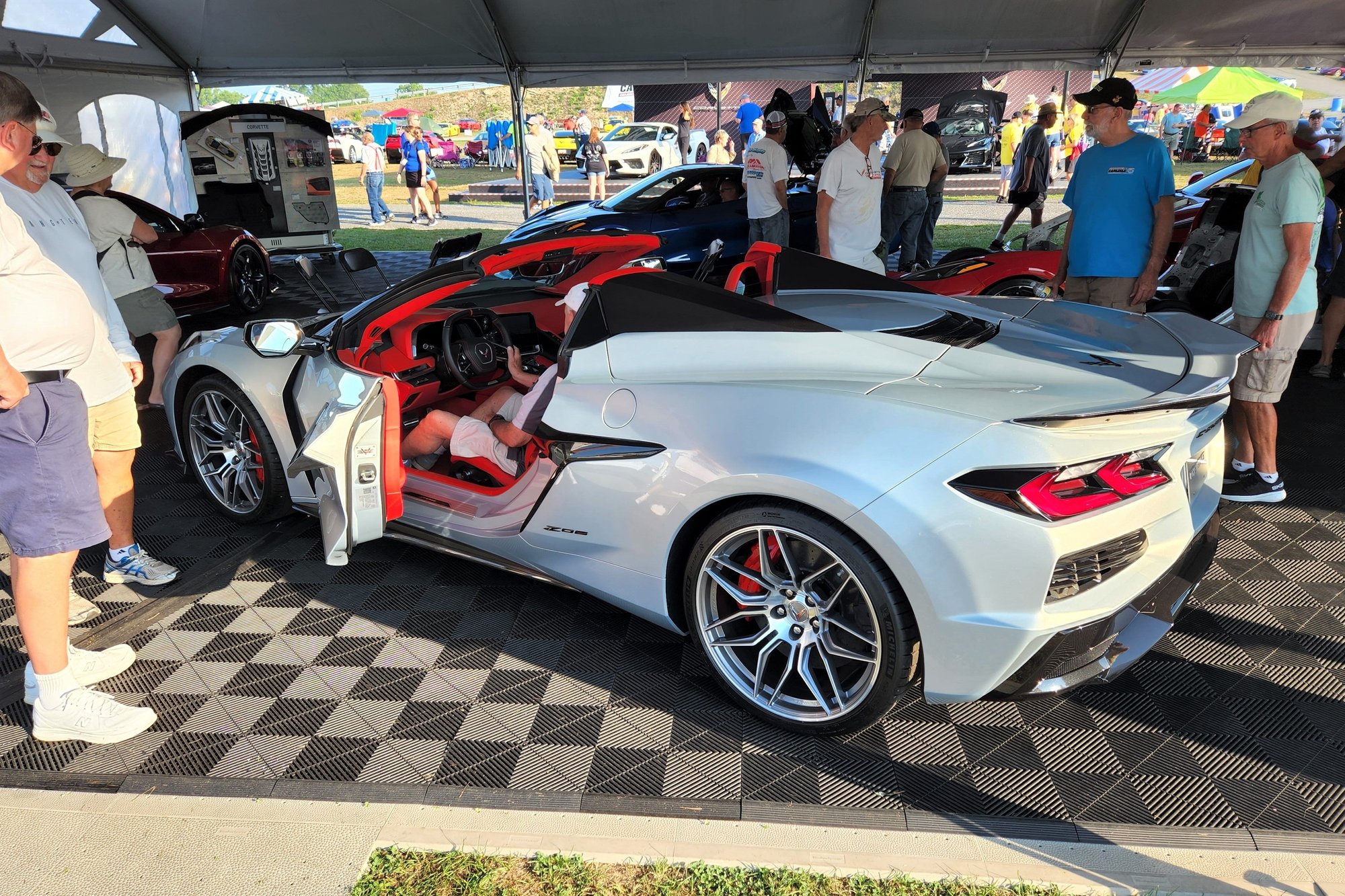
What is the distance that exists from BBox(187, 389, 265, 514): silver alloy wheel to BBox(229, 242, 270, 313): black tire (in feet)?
17.9

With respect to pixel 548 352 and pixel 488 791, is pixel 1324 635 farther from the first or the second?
pixel 548 352

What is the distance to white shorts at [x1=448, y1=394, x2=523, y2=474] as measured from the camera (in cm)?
347

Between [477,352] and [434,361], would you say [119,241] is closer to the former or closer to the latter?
[434,361]

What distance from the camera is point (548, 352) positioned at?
4227 mm

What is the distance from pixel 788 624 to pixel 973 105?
23049mm

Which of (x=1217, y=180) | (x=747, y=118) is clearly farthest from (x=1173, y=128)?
(x=1217, y=180)

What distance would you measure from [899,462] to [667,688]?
1.16 m

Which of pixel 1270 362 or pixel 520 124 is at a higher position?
pixel 520 124

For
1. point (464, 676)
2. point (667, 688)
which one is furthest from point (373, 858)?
point (667, 688)

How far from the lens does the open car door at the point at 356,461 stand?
3.04m

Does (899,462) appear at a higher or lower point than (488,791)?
higher

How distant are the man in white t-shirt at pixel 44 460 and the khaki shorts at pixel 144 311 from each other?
3.28 meters

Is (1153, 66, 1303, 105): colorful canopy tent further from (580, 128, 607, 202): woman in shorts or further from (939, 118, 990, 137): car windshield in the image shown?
(580, 128, 607, 202): woman in shorts

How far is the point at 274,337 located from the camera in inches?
132
